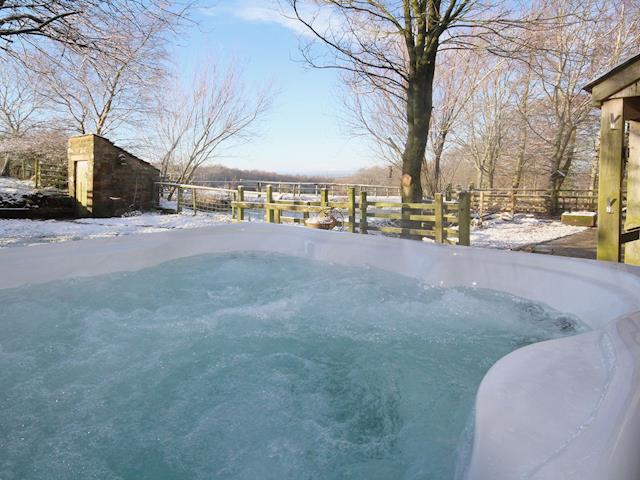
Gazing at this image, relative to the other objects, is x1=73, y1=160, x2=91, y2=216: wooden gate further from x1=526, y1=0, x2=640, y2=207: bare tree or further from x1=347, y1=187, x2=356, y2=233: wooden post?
x1=526, y1=0, x2=640, y2=207: bare tree

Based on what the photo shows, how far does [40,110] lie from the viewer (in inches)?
514

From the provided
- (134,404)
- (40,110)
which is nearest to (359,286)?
(134,404)

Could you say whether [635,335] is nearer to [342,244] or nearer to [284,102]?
[342,244]

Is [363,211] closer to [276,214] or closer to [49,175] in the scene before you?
[276,214]

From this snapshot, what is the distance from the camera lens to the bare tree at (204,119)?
502 inches

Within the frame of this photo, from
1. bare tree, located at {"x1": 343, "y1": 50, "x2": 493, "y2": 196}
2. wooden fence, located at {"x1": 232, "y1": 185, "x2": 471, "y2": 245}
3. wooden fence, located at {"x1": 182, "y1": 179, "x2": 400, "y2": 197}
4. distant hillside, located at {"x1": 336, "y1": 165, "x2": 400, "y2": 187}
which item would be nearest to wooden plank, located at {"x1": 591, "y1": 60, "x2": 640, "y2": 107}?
wooden fence, located at {"x1": 232, "y1": 185, "x2": 471, "y2": 245}

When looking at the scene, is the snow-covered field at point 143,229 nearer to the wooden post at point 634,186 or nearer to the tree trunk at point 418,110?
the tree trunk at point 418,110

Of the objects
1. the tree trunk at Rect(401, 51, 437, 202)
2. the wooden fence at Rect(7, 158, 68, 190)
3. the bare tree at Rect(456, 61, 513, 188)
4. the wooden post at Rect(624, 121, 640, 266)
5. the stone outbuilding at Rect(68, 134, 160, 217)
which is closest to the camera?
the wooden post at Rect(624, 121, 640, 266)

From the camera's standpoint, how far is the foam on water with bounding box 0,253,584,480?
3.84 ft

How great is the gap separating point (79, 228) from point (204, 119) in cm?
691

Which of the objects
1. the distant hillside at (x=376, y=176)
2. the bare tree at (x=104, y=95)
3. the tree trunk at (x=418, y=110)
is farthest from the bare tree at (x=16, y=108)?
the tree trunk at (x=418, y=110)

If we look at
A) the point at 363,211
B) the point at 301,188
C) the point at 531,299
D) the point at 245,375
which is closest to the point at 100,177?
the point at 363,211

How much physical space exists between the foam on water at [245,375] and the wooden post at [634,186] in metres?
2.09

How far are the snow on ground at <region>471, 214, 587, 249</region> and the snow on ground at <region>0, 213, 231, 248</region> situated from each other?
458cm
